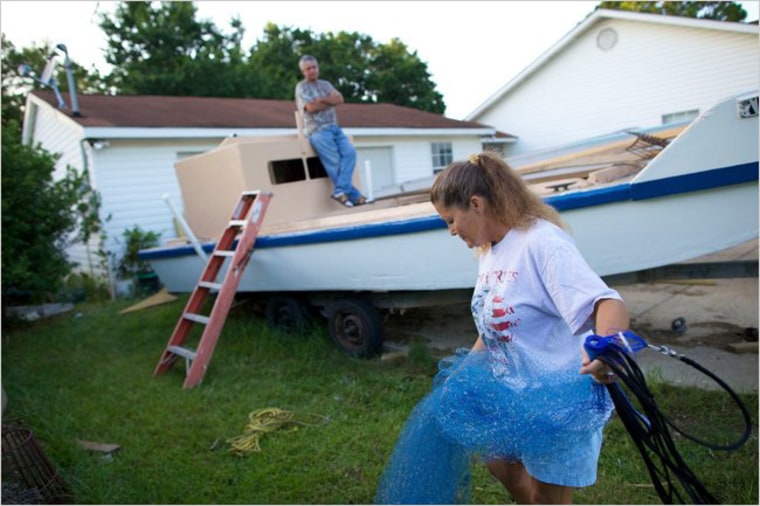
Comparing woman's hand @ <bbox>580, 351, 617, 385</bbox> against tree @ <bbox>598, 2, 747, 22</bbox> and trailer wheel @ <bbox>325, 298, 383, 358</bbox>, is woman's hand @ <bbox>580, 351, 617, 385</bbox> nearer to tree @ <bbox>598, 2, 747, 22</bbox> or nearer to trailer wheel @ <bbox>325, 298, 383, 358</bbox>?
trailer wheel @ <bbox>325, 298, 383, 358</bbox>

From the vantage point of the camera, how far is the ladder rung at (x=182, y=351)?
209 inches

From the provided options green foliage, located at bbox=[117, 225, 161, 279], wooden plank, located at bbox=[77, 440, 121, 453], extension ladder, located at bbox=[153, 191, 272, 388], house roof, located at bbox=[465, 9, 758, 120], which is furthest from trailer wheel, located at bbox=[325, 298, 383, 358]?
house roof, located at bbox=[465, 9, 758, 120]

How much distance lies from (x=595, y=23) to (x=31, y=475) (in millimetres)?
18302

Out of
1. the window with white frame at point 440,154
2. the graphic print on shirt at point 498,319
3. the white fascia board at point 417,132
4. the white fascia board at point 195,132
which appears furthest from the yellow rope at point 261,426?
the window with white frame at point 440,154

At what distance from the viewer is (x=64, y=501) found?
127 inches

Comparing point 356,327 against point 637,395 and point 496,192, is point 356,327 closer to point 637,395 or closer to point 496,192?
point 496,192

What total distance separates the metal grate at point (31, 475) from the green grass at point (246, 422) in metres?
0.13

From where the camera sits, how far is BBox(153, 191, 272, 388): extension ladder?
5316 mm

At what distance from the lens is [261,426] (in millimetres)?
4156

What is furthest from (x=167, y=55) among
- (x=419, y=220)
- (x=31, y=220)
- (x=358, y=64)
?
(x=419, y=220)

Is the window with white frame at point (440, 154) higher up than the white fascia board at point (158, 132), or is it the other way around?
the white fascia board at point (158, 132)

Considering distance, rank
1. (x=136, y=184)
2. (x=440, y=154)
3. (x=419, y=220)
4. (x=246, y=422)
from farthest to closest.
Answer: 1. (x=440, y=154)
2. (x=136, y=184)
3. (x=419, y=220)
4. (x=246, y=422)

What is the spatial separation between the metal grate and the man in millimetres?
4156

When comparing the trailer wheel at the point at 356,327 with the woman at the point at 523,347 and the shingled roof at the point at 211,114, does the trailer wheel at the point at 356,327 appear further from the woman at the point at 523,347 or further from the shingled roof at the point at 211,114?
the shingled roof at the point at 211,114
